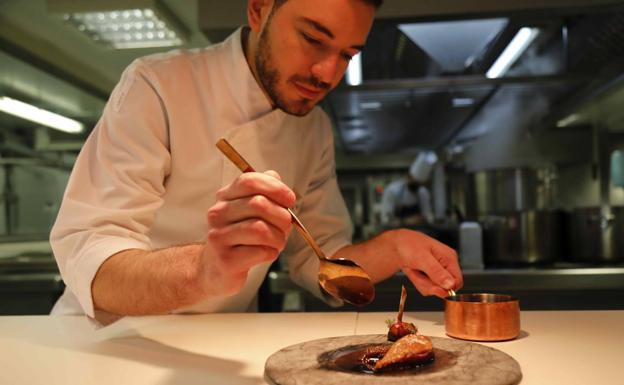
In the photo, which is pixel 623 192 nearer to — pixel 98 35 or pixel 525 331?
pixel 525 331

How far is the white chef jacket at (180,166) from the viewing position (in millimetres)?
1090

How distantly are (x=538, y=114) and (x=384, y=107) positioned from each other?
105cm

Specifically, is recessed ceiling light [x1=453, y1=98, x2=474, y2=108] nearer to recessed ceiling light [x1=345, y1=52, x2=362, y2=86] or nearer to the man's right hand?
recessed ceiling light [x1=345, y1=52, x2=362, y2=86]

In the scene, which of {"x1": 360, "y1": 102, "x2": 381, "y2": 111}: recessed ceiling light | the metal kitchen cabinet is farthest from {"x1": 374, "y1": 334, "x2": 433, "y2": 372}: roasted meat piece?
the metal kitchen cabinet

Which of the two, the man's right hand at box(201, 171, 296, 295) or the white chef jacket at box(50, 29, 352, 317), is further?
the white chef jacket at box(50, 29, 352, 317)

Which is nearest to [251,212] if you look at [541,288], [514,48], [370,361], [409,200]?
[370,361]

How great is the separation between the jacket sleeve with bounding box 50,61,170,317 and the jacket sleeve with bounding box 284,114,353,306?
477mm

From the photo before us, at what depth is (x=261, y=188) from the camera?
0.72 m

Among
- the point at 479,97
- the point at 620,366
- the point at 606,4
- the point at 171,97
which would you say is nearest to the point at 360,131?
the point at 479,97

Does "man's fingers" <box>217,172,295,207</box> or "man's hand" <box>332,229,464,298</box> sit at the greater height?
"man's fingers" <box>217,172,295,207</box>

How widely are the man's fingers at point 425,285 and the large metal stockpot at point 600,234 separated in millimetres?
1802

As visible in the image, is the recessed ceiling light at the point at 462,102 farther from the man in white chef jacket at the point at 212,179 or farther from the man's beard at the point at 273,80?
the man's beard at the point at 273,80

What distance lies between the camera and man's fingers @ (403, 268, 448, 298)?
47.2 inches

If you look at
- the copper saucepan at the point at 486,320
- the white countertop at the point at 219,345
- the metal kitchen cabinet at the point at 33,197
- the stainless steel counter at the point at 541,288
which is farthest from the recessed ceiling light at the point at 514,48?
the metal kitchen cabinet at the point at 33,197
